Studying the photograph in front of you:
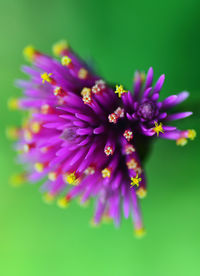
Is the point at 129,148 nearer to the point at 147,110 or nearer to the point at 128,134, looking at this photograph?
the point at 128,134

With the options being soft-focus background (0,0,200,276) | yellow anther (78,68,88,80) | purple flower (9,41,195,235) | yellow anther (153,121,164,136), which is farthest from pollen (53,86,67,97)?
soft-focus background (0,0,200,276)

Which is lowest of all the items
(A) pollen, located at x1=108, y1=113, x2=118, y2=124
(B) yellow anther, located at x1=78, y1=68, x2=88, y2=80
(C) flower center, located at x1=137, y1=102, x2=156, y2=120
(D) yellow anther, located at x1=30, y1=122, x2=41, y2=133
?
(A) pollen, located at x1=108, y1=113, x2=118, y2=124

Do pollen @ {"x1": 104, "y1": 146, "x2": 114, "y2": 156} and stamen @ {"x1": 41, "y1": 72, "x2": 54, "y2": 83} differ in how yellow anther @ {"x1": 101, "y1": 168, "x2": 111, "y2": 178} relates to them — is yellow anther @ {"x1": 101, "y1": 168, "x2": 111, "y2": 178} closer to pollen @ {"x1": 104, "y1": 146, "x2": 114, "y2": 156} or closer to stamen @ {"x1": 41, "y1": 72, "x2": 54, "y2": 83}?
pollen @ {"x1": 104, "y1": 146, "x2": 114, "y2": 156}

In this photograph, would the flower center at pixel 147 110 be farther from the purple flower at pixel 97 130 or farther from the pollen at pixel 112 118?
the pollen at pixel 112 118

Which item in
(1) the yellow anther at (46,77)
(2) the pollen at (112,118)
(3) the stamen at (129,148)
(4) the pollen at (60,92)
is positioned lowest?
(3) the stamen at (129,148)

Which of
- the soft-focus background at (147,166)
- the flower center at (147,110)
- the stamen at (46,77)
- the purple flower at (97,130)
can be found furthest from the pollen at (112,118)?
the soft-focus background at (147,166)

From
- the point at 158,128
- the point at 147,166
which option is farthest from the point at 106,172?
the point at 147,166

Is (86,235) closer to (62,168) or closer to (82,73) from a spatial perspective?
(62,168)
